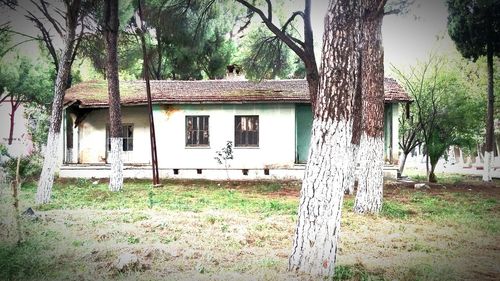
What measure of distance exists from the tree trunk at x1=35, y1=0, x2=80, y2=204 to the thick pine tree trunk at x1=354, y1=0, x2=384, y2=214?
6060 millimetres

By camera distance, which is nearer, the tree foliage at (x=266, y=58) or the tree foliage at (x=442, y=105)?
the tree foliage at (x=266, y=58)

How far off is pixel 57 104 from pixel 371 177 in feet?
22.0

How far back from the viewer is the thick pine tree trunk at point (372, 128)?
7.88m

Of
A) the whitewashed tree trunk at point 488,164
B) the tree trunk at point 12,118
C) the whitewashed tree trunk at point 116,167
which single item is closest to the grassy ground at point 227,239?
the whitewashed tree trunk at point 116,167

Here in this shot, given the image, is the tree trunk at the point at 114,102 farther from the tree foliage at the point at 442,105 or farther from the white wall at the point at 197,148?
the tree foliage at the point at 442,105

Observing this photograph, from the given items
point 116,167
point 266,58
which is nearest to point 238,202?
point 116,167

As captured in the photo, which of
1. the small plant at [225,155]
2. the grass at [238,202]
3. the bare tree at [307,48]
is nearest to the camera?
the grass at [238,202]

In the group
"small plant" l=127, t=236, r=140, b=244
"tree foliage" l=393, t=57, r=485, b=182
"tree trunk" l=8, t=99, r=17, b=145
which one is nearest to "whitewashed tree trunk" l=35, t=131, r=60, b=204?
"small plant" l=127, t=236, r=140, b=244

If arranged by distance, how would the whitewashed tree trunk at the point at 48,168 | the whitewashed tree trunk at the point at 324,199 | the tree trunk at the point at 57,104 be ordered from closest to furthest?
the whitewashed tree trunk at the point at 324,199 → the tree trunk at the point at 57,104 → the whitewashed tree trunk at the point at 48,168

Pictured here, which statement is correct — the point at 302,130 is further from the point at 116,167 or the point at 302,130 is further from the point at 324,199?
the point at 324,199

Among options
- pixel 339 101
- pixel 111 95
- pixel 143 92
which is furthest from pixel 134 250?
pixel 143 92

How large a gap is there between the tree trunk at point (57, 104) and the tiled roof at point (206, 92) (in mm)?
6298

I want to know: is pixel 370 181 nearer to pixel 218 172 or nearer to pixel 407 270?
pixel 407 270

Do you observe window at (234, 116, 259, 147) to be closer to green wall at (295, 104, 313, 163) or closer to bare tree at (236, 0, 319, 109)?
green wall at (295, 104, 313, 163)
